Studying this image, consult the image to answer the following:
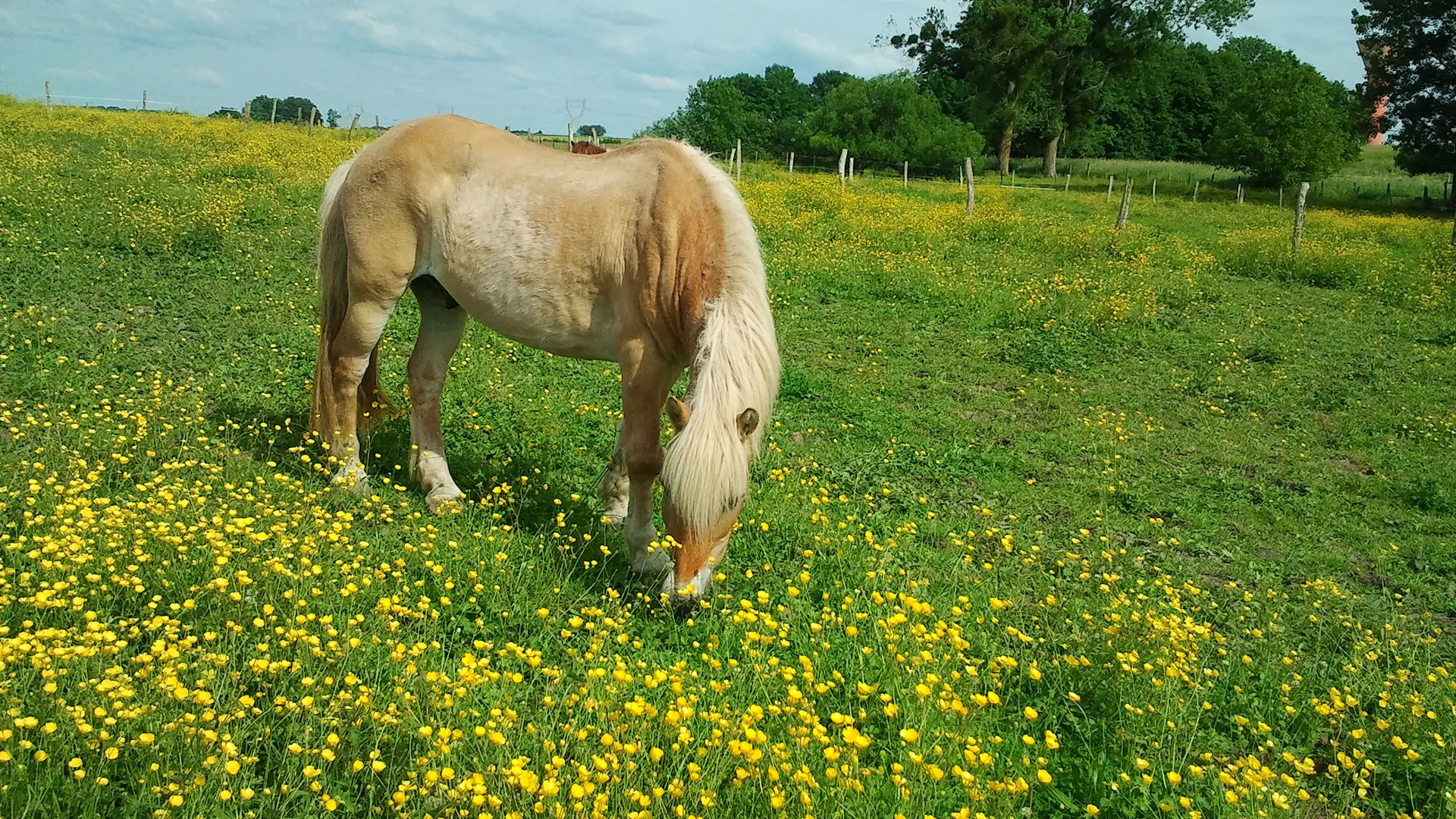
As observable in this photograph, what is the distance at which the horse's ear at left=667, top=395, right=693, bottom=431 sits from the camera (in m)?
3.74

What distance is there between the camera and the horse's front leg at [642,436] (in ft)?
14.1

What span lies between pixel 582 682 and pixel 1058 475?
4.75 meters

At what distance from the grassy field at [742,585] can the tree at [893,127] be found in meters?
41.0

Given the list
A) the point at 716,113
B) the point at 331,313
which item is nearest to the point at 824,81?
the point at 716,113

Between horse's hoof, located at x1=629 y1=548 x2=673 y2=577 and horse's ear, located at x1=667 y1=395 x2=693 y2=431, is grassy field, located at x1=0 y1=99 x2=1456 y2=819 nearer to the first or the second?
horse's hoof, located at x1=629 y1=548 x2=673 y2=577

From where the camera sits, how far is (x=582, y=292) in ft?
14.8

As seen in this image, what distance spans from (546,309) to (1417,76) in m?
54.4

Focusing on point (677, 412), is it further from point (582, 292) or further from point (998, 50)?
point (998, 50)

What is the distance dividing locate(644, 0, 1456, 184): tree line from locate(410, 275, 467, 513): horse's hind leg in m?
38.9

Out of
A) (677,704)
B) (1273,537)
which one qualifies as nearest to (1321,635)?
(1273,537)

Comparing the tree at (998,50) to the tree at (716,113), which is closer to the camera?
the tree at (998,50)

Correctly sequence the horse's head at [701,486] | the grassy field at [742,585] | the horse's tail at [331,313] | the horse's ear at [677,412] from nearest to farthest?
the grassy field at [742,585] < the horse's head at [701,486] < the horse's ear at [677,412] < the horse's tail at [331,313]

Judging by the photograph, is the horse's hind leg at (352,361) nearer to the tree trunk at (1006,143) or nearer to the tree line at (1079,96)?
the tree line at (1079,96)

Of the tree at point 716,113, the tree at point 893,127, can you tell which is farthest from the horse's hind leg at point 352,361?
the tree at point 716,113
